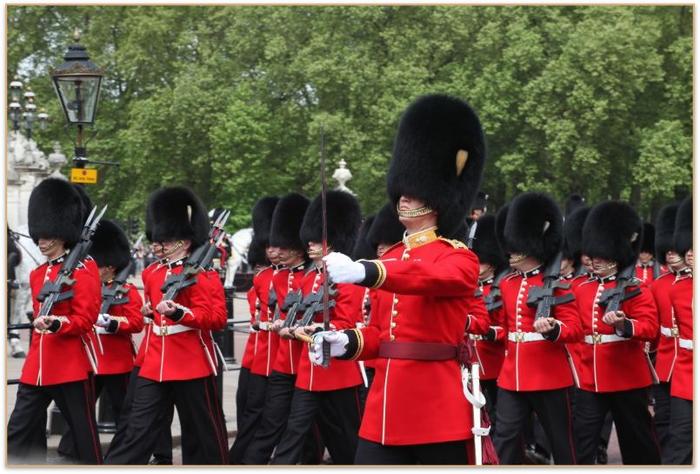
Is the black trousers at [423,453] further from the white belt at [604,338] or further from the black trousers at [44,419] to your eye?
the white belt at [604,338]

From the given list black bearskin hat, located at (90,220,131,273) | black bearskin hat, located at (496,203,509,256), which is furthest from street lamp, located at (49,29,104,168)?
black bearskin hat, located at (496,203,509,256)

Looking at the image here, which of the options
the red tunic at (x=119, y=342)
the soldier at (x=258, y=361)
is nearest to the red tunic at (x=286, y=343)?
the soldier at (x=258, y=361)

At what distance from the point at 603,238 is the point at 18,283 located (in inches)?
327

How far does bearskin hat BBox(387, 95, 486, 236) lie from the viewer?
5199 millimetres

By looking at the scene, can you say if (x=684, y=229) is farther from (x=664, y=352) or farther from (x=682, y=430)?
(x=682, y=430)

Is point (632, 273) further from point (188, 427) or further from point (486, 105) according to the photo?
point (486, 105)

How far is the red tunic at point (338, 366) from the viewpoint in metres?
7.90

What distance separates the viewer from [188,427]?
7707 millimetres

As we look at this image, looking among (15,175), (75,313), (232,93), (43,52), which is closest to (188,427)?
(75,313)

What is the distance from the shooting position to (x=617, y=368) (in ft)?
26.2

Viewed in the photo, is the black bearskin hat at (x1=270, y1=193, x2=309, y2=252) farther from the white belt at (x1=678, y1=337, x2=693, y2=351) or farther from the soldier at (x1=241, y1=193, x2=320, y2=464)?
the white belt at (x1=678, y1=337, x2=693, y2=351)

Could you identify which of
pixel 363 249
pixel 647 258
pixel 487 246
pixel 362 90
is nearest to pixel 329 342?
pixel 363 249

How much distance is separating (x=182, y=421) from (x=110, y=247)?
2.05m

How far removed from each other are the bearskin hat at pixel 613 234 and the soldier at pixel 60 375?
10.4 ft
